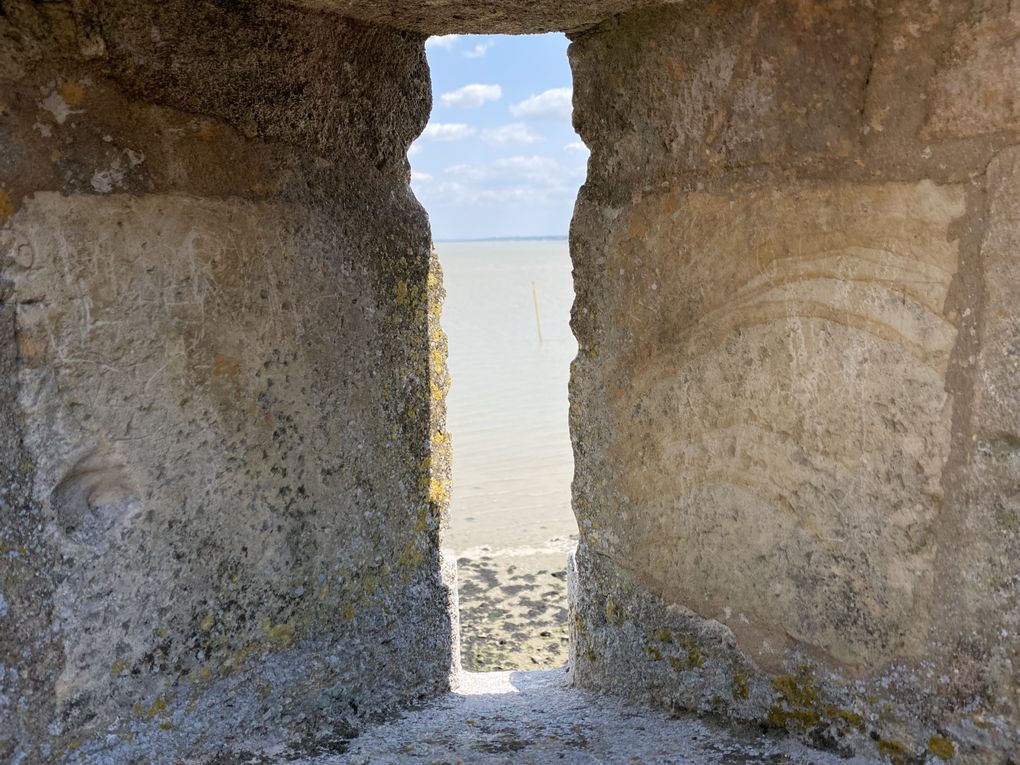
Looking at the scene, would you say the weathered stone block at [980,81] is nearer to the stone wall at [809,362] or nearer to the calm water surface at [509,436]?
the stone wall at [809,362]

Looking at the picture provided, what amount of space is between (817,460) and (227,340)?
1.12 meters

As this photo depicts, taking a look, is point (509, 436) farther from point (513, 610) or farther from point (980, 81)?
point (980, 81)

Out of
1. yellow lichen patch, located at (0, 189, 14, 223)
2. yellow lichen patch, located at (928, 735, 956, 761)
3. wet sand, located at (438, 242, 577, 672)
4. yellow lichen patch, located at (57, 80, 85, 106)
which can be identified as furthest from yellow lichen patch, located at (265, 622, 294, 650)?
yellow lichen patch, located at (928, 735, 956, 761)

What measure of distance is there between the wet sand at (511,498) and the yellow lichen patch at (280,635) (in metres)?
0.61

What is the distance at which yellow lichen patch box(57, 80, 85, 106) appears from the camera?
162 cm

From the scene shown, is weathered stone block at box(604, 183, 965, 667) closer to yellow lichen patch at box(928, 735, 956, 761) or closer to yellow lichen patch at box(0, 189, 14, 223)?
yellow lichen patch at box(928, 735, 956, 761)

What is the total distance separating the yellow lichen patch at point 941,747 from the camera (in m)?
1.63

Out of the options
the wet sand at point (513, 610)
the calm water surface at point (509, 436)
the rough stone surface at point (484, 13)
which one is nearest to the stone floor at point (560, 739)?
the wet sand at point (513, 610)

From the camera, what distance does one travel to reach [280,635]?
195 cm

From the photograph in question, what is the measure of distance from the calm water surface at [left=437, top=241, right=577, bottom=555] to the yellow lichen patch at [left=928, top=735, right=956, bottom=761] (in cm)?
322

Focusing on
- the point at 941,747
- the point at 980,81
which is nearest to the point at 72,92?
the point at 980,81

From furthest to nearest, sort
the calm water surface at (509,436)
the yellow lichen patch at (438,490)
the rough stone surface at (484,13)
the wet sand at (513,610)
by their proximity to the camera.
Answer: the calm water surface at (509,436), the wet sand at (513,610), the yellow lichen patch at (438,490), the rough stone surface at (484,13)

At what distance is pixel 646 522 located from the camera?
212 centimetres

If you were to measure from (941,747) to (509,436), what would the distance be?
217 inches
